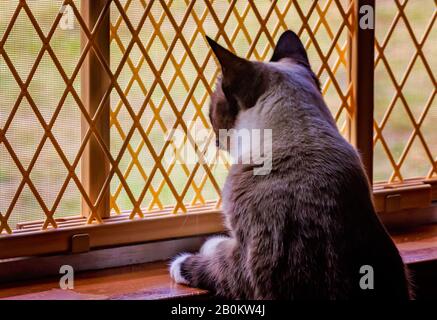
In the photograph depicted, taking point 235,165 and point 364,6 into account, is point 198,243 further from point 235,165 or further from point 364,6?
point 364,6

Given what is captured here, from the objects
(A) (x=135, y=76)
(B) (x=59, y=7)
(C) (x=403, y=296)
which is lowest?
(C) (x=403, y=296)

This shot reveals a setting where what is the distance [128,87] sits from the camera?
5.72 feet

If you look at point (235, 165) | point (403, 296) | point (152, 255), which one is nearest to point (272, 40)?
point (235, 165)

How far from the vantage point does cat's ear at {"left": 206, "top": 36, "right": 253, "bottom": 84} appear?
1.45 m

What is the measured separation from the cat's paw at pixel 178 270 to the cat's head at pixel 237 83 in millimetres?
237

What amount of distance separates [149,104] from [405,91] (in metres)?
0.65

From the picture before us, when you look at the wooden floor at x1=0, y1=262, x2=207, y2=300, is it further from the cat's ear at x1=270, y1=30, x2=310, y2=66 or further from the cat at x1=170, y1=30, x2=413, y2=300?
the cat's ear at x1=270, y1=30, x2=310, y2=66

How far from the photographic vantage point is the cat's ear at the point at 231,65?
145 centimetres

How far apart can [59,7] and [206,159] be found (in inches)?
17.2

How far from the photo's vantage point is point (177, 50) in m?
1.82

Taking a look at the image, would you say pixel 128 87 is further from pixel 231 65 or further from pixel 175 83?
pixel 231 65

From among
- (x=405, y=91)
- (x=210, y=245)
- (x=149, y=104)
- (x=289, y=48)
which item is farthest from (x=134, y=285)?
(x=405, y=91)

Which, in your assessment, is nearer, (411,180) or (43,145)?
(43,145)

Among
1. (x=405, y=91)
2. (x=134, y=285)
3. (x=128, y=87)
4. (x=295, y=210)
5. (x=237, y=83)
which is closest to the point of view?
(x=295, y=210)
